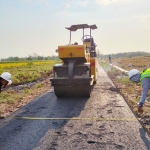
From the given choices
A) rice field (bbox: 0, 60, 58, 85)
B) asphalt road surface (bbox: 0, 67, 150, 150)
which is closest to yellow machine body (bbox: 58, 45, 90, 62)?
asphalt road surface (bbox: 0, 67, 150, 150)

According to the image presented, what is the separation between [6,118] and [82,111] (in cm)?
216

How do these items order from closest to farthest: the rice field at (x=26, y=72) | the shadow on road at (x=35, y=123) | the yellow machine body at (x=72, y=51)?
the shadow on road at (x=35, y=123), the yellow machine body at (x=72, y=51), the rice field at (x=26, y=72)

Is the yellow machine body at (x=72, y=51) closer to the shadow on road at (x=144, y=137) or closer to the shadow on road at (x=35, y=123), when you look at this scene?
the shadow on road at (x=35, y=123)

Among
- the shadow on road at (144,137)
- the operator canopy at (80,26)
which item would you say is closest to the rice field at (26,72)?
the operator canopy at (80,26)

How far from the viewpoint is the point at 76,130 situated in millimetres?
4965

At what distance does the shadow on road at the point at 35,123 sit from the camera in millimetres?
4359

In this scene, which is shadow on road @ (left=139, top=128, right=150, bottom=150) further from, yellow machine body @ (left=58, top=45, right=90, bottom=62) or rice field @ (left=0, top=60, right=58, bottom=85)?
rice field @ (left=0, top=60, right=58, bottom=85)

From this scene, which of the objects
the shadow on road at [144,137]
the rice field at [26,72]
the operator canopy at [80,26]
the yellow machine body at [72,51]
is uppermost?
the operator canopy at [80,26]

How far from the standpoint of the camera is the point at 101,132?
189 inches

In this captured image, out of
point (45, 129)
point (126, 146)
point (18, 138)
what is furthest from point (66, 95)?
point (126, 146)

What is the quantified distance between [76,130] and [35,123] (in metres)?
1.16

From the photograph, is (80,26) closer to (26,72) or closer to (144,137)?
(144,137)

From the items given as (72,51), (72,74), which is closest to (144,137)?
(72,74)

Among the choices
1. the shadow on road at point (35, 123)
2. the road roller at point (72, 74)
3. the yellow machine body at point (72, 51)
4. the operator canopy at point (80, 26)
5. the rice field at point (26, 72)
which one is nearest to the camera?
the shadow on road at point (35, 123)
